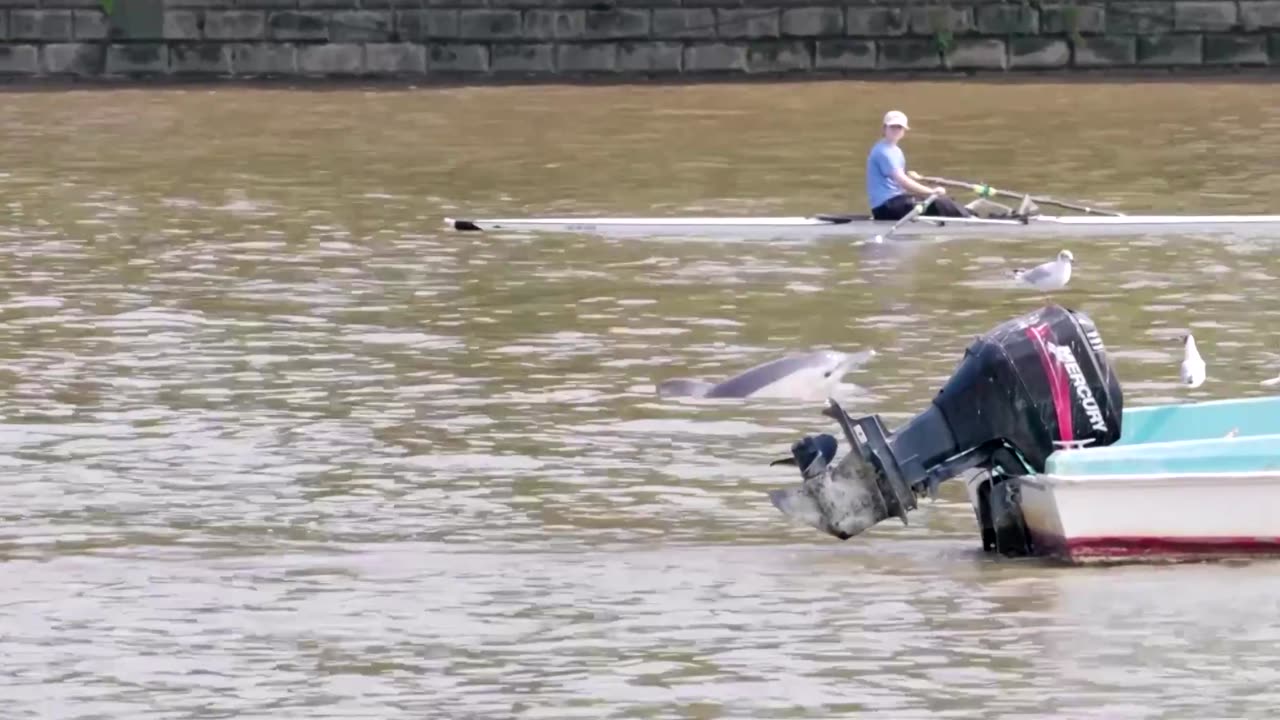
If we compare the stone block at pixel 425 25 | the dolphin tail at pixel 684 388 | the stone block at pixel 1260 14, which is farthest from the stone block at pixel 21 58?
the dolphin tail at pixel 684 388

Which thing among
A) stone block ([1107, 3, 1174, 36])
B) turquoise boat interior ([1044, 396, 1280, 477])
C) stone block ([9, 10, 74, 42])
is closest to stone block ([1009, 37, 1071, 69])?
stone block ([1107, 3, 1174, 36])

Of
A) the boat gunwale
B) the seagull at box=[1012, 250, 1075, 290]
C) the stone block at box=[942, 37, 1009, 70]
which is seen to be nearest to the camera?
the boat gunwale

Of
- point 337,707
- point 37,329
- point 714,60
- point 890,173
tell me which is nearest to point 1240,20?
point 714,60

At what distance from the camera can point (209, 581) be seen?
12.8 metres

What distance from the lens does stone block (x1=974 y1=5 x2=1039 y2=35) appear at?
40656 mm

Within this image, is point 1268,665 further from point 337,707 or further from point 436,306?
point 436,306

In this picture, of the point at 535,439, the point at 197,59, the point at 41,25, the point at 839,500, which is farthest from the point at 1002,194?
the point at 41,25

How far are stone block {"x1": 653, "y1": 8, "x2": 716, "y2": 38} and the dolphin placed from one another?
23.4 m

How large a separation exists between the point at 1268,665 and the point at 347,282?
1266cm

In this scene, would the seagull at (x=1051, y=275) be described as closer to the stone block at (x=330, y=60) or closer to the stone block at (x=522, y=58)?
the stone block at (x=522, y=58)

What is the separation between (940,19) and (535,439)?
83.0ft

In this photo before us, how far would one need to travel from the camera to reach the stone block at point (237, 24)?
41.2 m

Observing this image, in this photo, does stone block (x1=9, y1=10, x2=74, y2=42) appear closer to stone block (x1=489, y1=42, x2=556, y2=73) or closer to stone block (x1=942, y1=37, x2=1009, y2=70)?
stone block (x1=489, y1=42, x2=556, y2=73)

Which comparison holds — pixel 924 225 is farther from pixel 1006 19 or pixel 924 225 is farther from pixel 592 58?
pixel 1006 19
